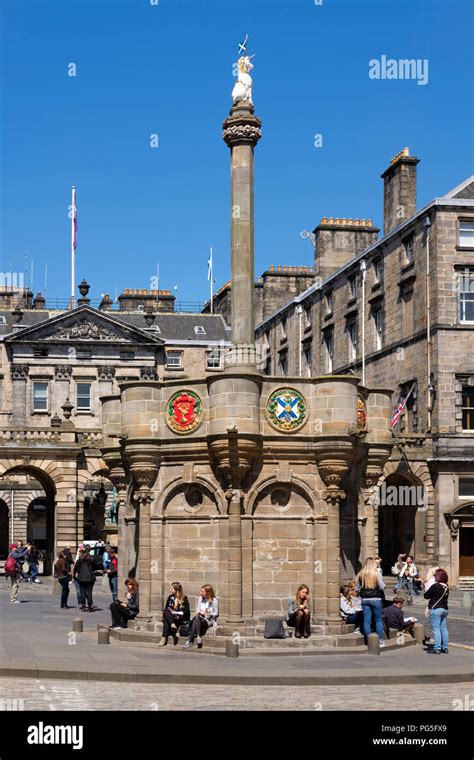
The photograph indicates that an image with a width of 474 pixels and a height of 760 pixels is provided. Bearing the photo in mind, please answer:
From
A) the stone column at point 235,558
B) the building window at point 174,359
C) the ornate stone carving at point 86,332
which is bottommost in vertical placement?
the stone column at point 235,558

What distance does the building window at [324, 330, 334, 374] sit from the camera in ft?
220

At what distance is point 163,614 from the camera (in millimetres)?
24250

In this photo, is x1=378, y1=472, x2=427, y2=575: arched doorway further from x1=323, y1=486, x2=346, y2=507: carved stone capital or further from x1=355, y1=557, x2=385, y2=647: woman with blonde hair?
x1=323, y1=486, x2=346, y2=507: carved stone capital

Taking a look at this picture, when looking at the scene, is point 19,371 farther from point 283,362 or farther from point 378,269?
point 378,269

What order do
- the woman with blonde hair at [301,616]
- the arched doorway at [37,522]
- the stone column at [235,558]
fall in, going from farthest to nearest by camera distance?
the arched doorway at [37,522]
the stone column at [235,558]
the woman with blonde hair at [301,616]

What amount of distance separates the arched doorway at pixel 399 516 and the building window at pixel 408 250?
10.1 meters

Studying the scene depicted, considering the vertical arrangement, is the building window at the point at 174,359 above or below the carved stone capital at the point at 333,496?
above

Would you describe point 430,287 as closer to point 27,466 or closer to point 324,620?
point 27,466

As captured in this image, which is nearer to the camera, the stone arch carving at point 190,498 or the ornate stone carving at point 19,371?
the stone arch carving at point 190,498

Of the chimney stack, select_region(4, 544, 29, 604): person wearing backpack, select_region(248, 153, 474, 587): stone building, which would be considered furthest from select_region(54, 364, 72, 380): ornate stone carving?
select_region(4, 544, 29, 604): person wearing backpack

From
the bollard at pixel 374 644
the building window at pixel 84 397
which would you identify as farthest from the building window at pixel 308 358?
the bollard at pixel 374 644

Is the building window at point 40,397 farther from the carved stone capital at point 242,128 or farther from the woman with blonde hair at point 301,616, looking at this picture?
the woman with blonde hair at point 301,616

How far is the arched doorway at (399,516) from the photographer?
5328 cm
